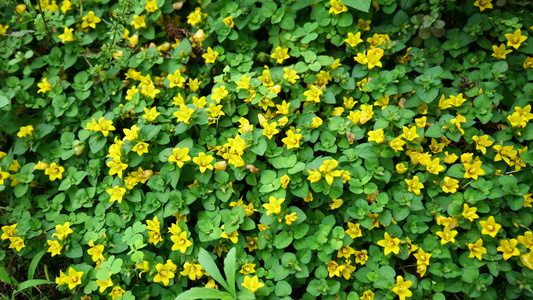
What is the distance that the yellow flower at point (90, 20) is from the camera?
335 cm

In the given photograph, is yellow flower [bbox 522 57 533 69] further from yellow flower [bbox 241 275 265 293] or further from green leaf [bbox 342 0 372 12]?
yellow flower [bbox 241 275 265 293]

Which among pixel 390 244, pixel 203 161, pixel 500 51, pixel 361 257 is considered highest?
pixel 500 51

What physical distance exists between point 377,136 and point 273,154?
64 cm

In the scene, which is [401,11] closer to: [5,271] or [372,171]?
[372,171]

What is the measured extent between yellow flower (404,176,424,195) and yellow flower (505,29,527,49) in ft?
4.02

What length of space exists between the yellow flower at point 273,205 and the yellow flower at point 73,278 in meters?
1.18

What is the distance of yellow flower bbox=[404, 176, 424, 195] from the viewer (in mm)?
2564

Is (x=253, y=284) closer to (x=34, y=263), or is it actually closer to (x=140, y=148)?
(x=140, y=148)

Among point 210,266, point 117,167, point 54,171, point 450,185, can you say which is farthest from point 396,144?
point 54,171

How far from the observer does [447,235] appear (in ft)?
8.19

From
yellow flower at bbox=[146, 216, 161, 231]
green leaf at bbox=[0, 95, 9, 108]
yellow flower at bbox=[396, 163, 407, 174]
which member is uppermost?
green leaf at bbox=[0, 95, 9, 108]

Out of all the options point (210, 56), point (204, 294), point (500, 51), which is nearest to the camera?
point (204, 294)

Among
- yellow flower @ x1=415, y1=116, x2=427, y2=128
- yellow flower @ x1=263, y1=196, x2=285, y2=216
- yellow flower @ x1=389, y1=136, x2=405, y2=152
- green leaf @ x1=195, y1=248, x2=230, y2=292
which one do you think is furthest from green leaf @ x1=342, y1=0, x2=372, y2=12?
green leaf @ x1=195, y1=248, x2=230, y2=292

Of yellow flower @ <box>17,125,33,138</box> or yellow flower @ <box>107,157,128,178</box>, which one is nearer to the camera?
yellow flower @ <box>107,157,128,178</box>
